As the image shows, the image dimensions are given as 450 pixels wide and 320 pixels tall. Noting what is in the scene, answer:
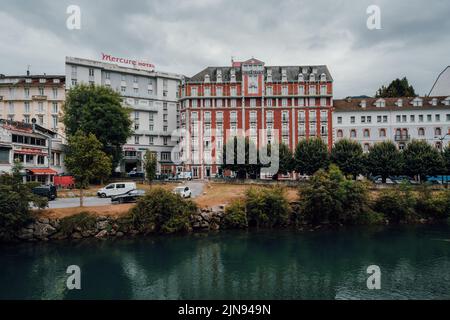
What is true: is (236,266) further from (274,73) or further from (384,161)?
(274,73)

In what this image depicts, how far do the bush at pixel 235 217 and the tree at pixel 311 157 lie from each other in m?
19.0

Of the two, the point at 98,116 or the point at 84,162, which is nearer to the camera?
the point at 84,162

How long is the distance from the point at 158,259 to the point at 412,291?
17.2 meters

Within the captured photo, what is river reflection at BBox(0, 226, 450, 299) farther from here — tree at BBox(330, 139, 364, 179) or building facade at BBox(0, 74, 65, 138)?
building facade at BBox(0, 74, 65, 138)

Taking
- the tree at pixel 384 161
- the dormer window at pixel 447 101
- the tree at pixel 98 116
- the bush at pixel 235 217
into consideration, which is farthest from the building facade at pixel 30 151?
the dormer window at pixel 447 101

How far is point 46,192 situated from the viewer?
110 feet

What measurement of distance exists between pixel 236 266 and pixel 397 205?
2451cm

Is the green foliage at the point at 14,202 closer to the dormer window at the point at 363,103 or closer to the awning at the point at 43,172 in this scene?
the awning at the point at 43,172

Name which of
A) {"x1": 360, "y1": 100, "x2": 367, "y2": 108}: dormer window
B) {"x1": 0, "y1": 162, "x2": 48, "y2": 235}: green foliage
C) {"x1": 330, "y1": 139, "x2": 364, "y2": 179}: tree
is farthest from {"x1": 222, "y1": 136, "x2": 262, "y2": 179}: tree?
{"x1": 360, "y1": 100, "x2": 367, "y2": 108}: dormer window

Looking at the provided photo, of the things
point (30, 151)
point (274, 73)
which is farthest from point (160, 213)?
point (274, 73)

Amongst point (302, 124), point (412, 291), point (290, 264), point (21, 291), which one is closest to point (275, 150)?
point (302, 124)

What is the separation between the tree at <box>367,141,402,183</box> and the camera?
4700 cm

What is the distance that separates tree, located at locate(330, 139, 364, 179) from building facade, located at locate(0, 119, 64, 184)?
138ft

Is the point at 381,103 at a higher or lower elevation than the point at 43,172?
higher
